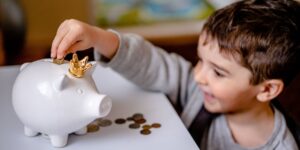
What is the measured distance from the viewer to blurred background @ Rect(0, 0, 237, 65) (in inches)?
56.3

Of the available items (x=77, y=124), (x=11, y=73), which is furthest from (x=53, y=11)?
(x=77, y=124)

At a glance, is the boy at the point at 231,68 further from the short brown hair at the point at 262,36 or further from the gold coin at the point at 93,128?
the gold coin at the point at 93,128

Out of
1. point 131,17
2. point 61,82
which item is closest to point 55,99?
point 61,82

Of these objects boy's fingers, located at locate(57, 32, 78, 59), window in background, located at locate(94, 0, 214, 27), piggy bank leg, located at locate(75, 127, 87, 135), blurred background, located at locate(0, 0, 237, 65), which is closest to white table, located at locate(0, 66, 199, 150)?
piggy bank leg, located at locate(75, 127, 87, 135)

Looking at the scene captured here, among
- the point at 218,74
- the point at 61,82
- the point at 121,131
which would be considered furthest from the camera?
the point at 218,74

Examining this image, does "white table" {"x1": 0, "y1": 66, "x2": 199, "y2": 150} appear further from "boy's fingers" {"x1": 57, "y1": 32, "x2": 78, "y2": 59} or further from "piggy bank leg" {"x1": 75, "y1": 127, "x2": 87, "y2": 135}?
"boy's fingers" {"x1": 57, "y1": 32, "x2": 78, "y2": 59}

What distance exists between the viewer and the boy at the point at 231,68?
0.66m

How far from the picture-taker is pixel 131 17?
1.55m

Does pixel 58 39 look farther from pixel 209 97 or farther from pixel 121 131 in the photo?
pixel 209 97

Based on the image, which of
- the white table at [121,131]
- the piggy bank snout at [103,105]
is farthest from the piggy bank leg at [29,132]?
the piggy bank snout at [103,105]

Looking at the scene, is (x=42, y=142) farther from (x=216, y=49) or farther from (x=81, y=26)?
(x=216, y=49)

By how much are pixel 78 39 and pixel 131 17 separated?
3.25 ft

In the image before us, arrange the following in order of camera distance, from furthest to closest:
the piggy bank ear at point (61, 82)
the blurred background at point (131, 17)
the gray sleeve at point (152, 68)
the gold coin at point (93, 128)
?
the blurred background at point (131, 17) → the gray sleeve at point (152, 68) → the gold coin at point (93, 128) → the piggy bank ear at point (61, 82)

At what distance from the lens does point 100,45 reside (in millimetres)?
649
